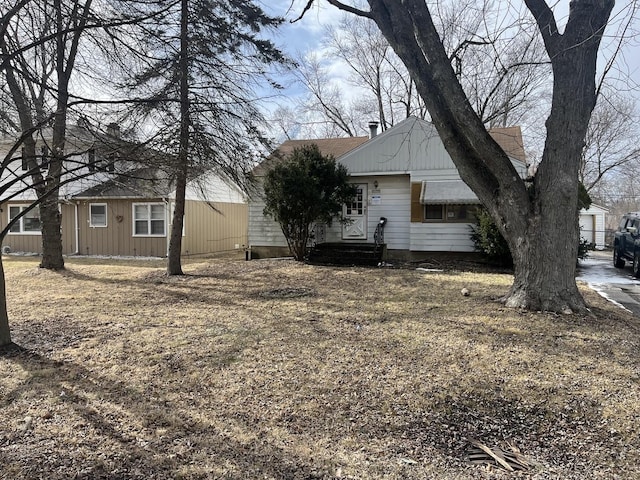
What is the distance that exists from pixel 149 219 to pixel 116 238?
1.69 meters

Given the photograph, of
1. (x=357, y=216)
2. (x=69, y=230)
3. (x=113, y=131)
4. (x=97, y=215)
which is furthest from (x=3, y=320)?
(x=69, y=230)

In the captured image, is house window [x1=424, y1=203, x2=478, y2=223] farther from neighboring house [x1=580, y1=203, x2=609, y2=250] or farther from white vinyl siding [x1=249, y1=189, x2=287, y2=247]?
neighboring house [x1=580, y1=203, x2=609, y2=250]

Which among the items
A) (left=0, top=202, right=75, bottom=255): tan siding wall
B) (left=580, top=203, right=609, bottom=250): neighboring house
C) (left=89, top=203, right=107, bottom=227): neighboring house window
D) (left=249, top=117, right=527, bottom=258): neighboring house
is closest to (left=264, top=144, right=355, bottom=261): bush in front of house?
(left=249, top=117, right=527, bottom=258): neighboring house

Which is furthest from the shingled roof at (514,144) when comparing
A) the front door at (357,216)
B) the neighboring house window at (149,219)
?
the neighboring house window at (149,219)

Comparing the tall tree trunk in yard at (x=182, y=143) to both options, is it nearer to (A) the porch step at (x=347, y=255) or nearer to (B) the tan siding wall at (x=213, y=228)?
(A) the porch step at (x=347, y=255)

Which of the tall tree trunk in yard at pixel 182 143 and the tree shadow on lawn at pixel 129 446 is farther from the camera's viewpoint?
the tall tree trunk in yard at pixel 182 143

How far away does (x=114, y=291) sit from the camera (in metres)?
8.68

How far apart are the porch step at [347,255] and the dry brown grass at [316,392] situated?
5.42 metres

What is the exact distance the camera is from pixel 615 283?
988 centimetres

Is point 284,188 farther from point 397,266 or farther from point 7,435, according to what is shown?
point 7,435

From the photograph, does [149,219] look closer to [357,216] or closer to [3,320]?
[357,216]

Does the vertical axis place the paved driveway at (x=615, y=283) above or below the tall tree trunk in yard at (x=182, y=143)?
below

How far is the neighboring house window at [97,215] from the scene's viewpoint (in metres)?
17.1

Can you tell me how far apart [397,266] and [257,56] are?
6663 millimetres
